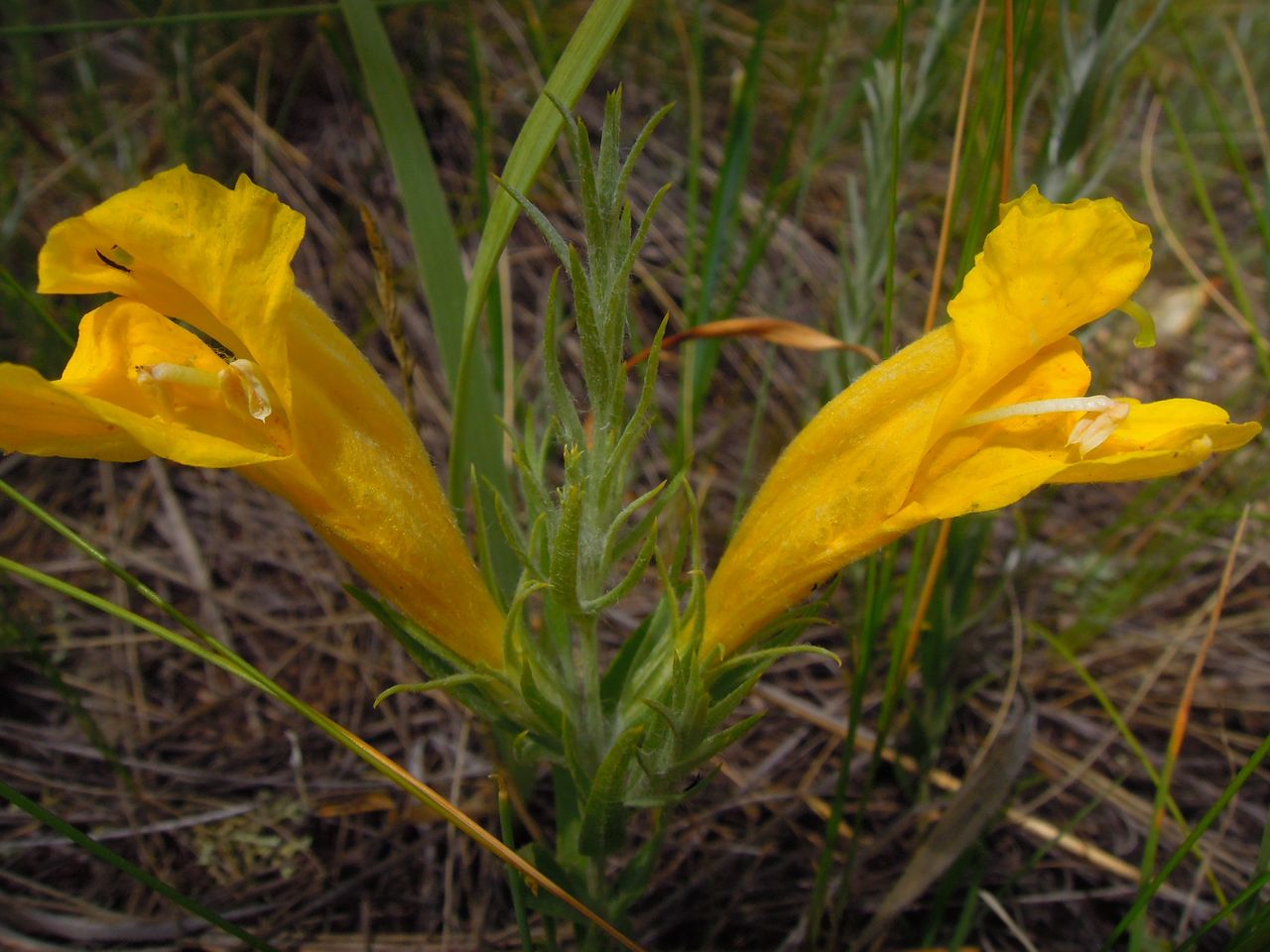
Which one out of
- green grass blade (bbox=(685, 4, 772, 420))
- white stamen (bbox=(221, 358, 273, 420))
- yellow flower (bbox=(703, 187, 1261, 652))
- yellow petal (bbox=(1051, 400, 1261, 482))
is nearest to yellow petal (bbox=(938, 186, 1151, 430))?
yellow flower (bbox=(703, 187, 1261, 652))

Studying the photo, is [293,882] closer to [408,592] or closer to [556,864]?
[556,864]

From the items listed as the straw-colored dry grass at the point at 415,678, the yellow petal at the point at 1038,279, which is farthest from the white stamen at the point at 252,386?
the yellow petal at the point at 1038,279

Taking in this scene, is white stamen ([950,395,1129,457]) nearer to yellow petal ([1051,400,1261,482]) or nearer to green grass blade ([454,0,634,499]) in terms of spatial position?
yellow petal ([1051,400,1261,482])

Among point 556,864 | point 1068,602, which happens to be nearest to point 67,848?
point 556,864

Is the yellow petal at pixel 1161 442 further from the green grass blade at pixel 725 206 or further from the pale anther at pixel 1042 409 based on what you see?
the green grass blade at pixel 725 206

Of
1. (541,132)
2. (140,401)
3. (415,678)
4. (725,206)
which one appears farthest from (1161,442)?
(415,678)

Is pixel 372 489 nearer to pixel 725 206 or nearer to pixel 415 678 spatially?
pixel 415 678
